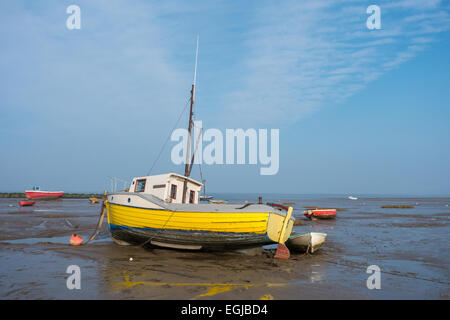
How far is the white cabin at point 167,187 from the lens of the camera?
15.4 m

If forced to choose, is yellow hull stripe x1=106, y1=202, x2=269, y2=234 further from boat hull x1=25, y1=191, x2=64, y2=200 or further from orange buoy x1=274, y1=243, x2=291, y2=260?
boat hull x1=25, y1=191, x2=64, y2=200

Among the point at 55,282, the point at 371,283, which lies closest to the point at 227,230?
the point at 371,283

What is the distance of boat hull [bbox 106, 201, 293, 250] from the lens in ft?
42.1

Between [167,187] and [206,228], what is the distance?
11.5ft

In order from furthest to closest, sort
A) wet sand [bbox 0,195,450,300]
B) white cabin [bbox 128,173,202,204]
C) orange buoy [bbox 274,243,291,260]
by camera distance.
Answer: white cabin [bbox 128,173,202,204]
orange buoy [bbox 274,243,291,260]
wet sand [bbox 0,195,450,300]

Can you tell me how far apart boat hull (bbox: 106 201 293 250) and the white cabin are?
1.71 m

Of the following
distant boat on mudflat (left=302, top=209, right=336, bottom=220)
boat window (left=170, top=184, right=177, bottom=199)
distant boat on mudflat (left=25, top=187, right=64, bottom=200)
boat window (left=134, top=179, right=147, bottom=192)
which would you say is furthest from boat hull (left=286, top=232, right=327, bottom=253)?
distant boat on mudflat (left=25, top=187, right=64, bottom=200)

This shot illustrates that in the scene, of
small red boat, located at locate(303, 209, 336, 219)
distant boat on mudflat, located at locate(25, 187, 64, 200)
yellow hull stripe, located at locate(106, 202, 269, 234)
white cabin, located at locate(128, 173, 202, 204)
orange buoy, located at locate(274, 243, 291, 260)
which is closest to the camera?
yellow hull stripe, located at locate(106, 202, 269, 234)

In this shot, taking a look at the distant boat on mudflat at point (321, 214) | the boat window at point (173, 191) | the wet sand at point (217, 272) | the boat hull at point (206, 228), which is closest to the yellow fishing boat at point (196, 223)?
the boat hull at point (206, 228)

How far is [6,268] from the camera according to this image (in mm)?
10438

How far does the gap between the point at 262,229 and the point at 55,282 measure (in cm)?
769

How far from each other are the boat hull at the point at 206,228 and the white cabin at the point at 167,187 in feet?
5.61

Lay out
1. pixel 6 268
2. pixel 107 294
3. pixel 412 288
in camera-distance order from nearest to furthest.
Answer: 1. pixel 107 294
2. pixel 412 288
3. pixel 6 268

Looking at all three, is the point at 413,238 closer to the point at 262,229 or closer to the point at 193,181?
the point at 262,229
